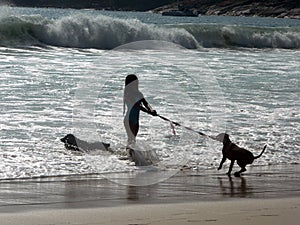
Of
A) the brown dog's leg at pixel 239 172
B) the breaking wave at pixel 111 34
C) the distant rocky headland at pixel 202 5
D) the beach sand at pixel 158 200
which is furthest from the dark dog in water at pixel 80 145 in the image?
the distant rocky headland at pixel 202 5

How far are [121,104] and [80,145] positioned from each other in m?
5.06

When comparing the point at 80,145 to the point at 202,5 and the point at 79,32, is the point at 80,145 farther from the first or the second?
the point at 202,5

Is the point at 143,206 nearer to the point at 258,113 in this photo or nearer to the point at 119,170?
the point at 119,170

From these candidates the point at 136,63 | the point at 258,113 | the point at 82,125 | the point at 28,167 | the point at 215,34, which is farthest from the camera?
the point at 215,34

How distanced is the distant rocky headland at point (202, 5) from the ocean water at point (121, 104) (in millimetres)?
89139

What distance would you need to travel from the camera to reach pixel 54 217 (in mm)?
7055

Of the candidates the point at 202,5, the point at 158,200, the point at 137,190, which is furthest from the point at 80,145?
the point at 202,5

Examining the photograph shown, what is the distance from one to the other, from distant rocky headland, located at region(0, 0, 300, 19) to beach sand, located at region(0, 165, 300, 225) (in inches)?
4401

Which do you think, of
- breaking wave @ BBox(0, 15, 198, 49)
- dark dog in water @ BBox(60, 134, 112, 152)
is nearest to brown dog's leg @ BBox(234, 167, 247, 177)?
dark dog in water @ BBox(60, 134, 112, 152)

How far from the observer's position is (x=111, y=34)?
41.0 m

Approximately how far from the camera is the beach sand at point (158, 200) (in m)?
7.05

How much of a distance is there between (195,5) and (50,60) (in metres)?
119

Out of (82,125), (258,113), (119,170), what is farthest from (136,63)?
(119,170)

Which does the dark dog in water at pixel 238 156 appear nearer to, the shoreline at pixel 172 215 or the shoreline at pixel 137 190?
the shoreline at pixel 137 190
